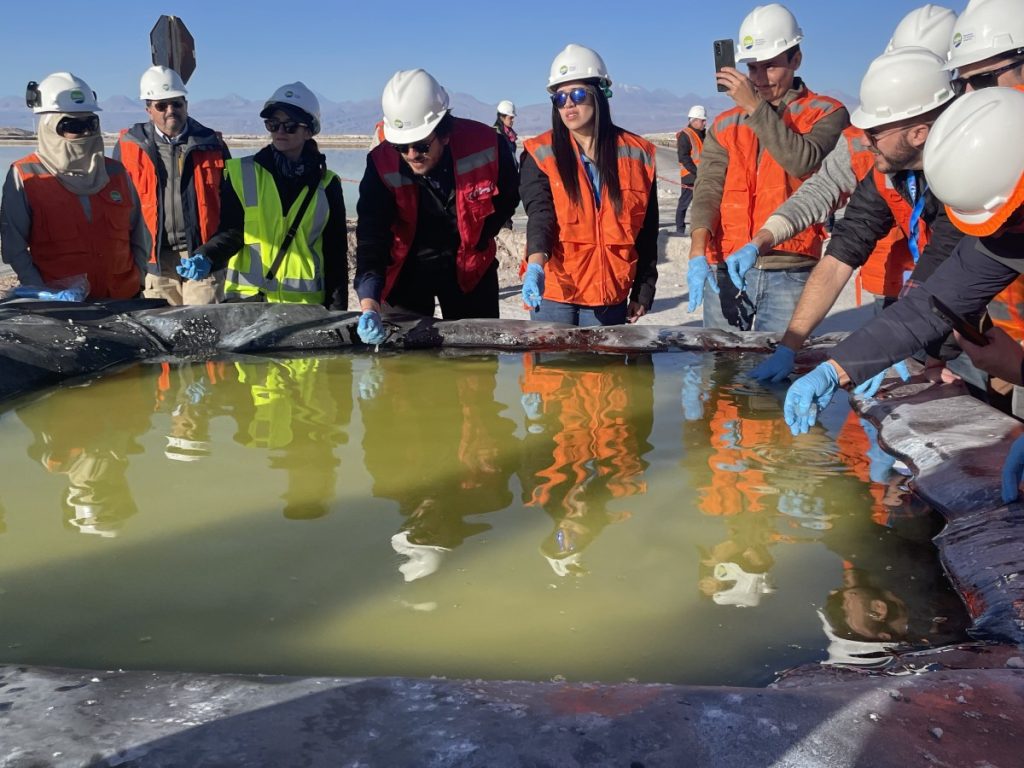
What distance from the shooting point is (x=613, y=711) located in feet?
4.89

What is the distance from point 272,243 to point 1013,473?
10.4 ft

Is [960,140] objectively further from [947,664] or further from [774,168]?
[774,168]

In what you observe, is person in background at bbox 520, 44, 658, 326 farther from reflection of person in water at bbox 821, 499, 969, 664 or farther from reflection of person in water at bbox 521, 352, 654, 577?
reflection of person in water at bbox 821, 499, 969, 664

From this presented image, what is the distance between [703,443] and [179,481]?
1619 mm

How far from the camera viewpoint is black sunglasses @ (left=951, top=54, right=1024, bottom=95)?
2.98m

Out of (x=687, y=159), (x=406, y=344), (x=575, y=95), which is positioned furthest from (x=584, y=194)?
(x=687, y=159)

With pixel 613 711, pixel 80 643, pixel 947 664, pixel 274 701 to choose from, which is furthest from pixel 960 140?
pixel 80 643

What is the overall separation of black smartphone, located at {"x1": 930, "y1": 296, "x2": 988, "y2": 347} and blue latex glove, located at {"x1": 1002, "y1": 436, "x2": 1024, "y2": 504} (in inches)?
12.6

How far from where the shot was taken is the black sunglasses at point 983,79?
9.78 ft

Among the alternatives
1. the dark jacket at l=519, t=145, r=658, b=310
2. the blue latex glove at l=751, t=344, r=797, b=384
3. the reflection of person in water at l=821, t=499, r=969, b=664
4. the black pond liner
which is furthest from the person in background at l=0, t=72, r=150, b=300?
the reflection of person in water at l=821, t=499, r=969, b=664

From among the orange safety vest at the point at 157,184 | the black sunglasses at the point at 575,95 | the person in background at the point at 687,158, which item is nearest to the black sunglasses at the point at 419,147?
the black sunglasses at the point at 575,95

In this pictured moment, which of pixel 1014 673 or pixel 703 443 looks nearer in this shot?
pixel 1014 673

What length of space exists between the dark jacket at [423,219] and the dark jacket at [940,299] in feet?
5.98

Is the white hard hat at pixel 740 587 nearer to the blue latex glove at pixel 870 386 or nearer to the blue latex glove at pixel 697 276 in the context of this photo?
the blue latex glove at pixel 870 386
